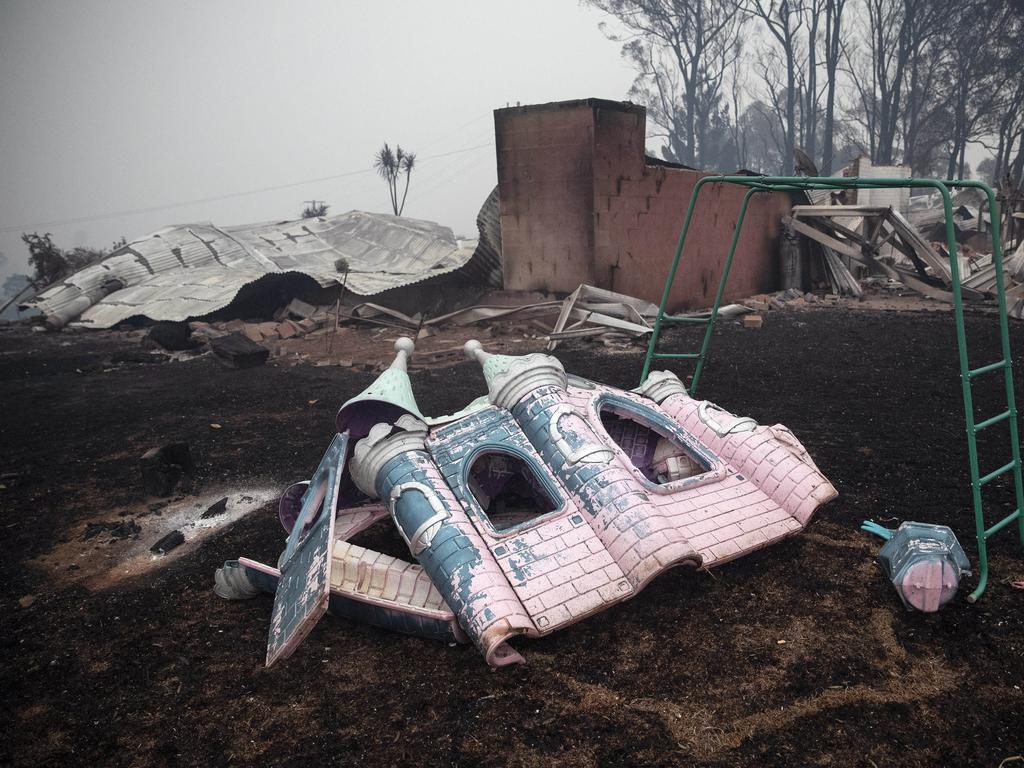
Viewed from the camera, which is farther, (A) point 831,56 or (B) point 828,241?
(A) point 831,56

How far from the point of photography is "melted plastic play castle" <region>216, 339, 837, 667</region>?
3090mm

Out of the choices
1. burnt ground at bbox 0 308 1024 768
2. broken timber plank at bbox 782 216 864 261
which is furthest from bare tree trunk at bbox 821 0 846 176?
burnt ground at bbox 0 308 1024 768

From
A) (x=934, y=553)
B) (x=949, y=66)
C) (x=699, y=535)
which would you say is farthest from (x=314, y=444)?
(x=949, y=66)

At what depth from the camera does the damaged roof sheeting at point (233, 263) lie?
15750 mm

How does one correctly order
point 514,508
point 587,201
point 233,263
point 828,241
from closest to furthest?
1. point 514,508
2. point 587,201
3. point 828,241
4. point 233,263

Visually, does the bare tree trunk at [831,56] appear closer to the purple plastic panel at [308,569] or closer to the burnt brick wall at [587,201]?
the burnt brick wall at [587,201]

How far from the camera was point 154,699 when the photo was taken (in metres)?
2.99

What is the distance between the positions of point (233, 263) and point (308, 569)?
56.6 feet

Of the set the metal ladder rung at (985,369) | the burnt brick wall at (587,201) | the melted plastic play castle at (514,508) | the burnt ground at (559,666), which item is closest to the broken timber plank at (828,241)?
the burnt brick wall at (587,201)

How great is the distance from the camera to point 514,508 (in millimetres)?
4410

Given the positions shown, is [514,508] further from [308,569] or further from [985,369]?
[985,369]

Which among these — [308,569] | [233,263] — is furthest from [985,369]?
[233,263]

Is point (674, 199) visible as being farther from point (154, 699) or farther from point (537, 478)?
point (154, 699)

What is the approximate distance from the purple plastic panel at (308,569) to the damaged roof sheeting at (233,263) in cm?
1072
